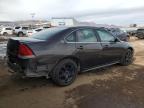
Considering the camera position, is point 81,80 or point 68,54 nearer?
point 68,54

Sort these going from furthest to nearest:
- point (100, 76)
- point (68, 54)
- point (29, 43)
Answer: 1. point (100, 76)
2. point (68, 54)
3. point (29, 43)

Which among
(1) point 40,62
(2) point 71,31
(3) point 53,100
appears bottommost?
(3) point 53,100

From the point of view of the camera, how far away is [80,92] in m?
5.23

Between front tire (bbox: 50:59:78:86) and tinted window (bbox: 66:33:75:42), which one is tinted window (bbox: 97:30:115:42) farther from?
front tire (bbox: 50:59:78:86)

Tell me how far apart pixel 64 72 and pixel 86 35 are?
136 cm

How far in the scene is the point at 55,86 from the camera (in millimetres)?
5609

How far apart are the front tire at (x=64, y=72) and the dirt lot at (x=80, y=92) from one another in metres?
0.16

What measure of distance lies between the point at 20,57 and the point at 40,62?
0.50m

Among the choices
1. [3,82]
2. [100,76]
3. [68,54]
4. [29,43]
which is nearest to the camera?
[29,43]

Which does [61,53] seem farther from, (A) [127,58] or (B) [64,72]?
(A) [127,58]

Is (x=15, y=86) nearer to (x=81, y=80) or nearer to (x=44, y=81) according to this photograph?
(x=44, y=81)

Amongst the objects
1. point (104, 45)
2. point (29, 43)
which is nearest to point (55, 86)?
point (29, 43)

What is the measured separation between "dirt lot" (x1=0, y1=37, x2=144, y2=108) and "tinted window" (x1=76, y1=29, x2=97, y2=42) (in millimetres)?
1165

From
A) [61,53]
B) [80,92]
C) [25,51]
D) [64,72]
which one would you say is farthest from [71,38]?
[80,92]
